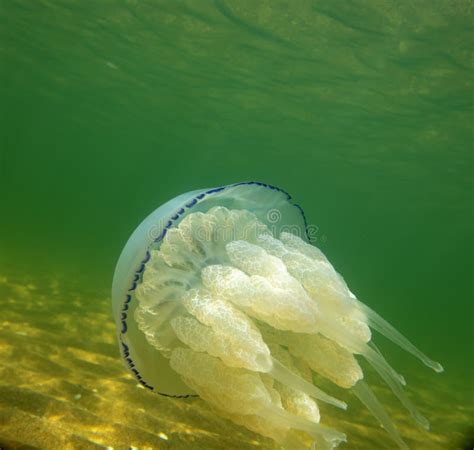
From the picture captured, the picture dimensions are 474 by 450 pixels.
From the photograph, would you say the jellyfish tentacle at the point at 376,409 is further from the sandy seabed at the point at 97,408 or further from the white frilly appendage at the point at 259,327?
the sandy seabed at the point at 97,408

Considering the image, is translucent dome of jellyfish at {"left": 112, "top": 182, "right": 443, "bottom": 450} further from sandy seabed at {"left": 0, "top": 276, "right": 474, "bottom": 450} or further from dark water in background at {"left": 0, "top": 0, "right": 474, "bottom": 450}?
dark water in background at {"left": 0, "top": 0, "right": 474, "bottom": 450}

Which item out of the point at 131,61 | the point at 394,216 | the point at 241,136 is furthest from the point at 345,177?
the point at 131,61

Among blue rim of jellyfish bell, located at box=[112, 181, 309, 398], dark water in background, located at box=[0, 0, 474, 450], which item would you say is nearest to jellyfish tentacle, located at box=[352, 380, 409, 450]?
blue rim of jellyfish bell, located at box=[112, 181, 309, 398]

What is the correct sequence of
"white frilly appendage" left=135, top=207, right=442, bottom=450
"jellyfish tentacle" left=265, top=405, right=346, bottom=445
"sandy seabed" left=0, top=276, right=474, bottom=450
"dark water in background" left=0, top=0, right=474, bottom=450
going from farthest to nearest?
1. "dark water in background" left=0, top=0, right=474, bottom=450
2. "sandy seabed" left=0, top=276, right=474, bottom=450
3. "white frilly appendage" left=135, top=207, right=442, bottom=450
4. "jellyfish tentacle" left=265, top=405, right=346, bottom=445

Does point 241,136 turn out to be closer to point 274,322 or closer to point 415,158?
point 415,158

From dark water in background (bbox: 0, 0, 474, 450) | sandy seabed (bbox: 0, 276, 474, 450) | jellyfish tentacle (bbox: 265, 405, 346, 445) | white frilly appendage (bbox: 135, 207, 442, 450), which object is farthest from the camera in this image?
dark water in background (bbox: 0, 0, 474, 450)

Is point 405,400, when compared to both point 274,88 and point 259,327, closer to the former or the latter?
point 259,327

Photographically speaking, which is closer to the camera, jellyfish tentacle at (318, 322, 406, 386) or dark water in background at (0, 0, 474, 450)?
jellyfish tentacle at (318, 322, 406, 386)

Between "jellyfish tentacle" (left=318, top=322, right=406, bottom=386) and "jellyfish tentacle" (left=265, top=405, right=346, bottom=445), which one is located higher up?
"jellyfish tentacle" (left=318, top=322, right=406, bottom=386)
